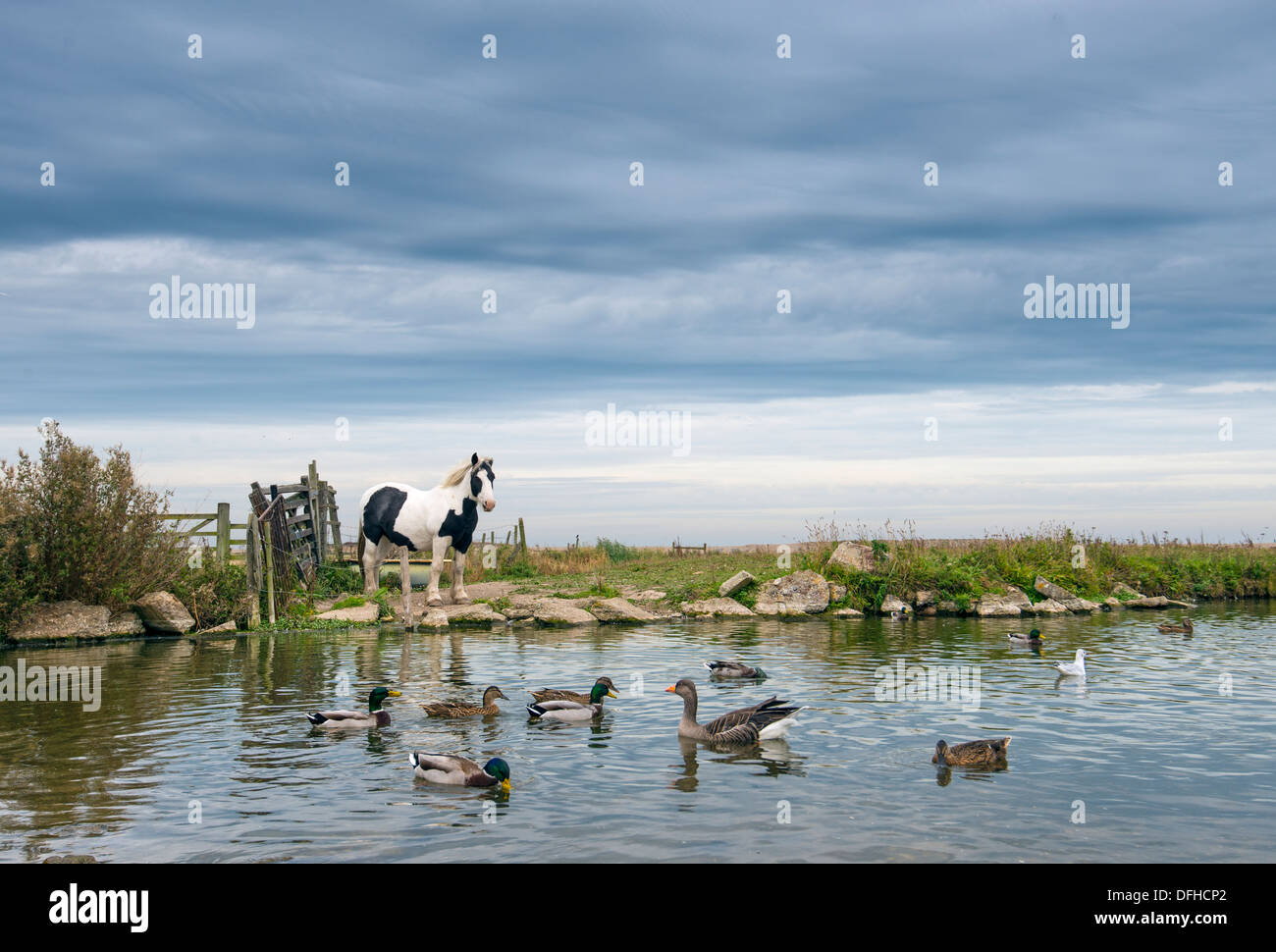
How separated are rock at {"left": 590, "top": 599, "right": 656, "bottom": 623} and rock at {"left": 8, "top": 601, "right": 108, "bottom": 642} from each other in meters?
13.1

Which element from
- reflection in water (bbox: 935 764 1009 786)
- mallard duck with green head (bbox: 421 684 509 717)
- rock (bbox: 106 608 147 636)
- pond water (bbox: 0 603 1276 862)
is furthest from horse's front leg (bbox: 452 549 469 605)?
reflection in water (bbox: 935 764 1009 786)

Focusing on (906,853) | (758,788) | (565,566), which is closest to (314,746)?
(758,788)

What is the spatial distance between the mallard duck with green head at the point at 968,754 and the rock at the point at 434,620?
17.8m

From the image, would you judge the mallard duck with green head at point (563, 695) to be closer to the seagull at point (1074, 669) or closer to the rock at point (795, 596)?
the seagull at point (1074, 669)

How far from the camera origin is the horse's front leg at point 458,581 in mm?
29359

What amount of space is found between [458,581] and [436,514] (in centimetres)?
223

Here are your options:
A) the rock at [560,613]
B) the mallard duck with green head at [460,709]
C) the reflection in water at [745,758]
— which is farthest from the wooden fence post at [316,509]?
the reflection in water at [745,758]

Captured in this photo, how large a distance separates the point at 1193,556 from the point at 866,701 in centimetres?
3127

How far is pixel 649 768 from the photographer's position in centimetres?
1148

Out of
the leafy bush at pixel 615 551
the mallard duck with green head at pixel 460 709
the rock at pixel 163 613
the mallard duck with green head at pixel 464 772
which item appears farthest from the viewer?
the leafy bush at pixel 615 551
